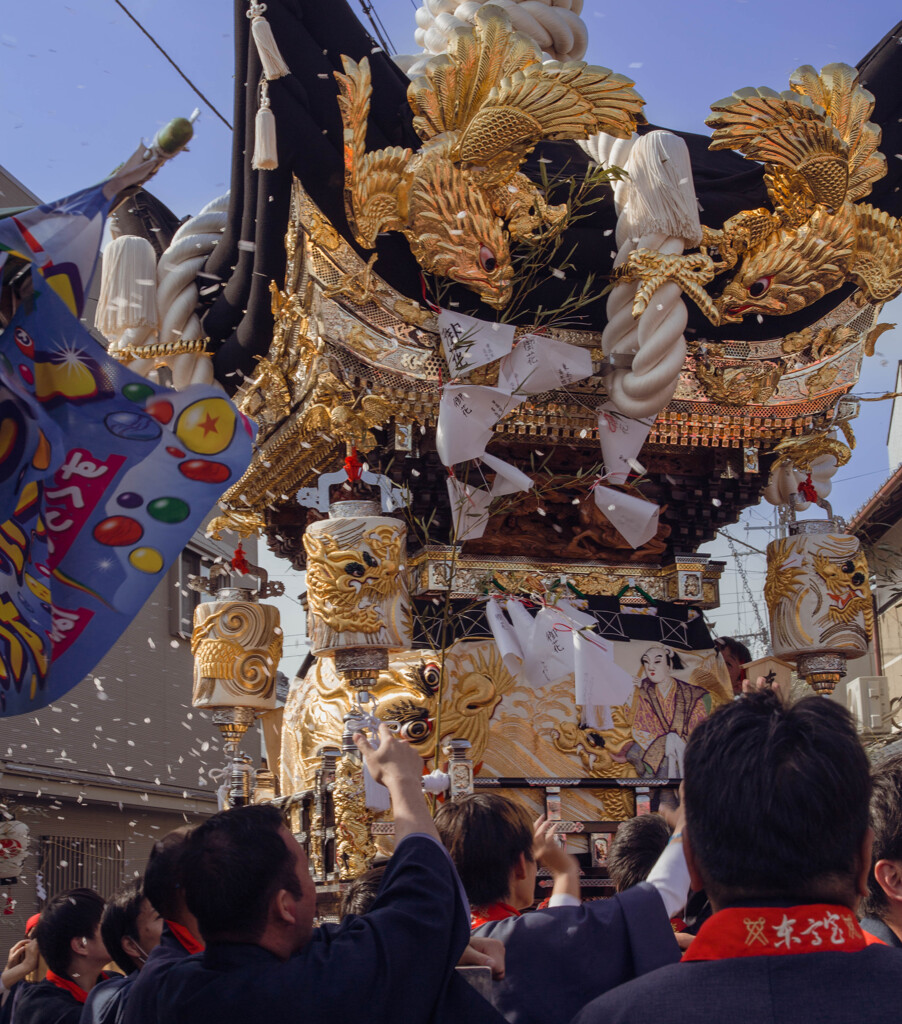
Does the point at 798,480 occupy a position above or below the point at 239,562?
above

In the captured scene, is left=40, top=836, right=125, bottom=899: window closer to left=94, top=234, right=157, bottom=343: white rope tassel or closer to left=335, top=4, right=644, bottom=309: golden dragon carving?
left=94, top=234, right=157, bottom=343: white rope tassel

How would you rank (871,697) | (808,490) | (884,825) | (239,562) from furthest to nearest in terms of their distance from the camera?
(871,697) → (239,562) → (808,490) → (884,825)

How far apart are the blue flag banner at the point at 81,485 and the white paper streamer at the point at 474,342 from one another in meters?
2.64

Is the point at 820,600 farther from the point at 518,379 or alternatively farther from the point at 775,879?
the point at 775,879

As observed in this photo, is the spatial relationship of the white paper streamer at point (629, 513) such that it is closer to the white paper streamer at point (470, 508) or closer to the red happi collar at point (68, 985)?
the white paper streamer at point (470, 508)

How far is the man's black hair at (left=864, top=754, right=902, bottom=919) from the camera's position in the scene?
7.29ft

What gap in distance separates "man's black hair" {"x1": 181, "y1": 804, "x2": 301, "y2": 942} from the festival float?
2.78 m

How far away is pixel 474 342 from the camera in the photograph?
569 cm

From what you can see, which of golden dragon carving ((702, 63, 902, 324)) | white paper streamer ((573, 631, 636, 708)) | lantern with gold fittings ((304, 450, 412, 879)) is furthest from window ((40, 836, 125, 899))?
golden dragon carving ((702, 63, 902, 324))

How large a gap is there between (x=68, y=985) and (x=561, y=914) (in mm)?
1933

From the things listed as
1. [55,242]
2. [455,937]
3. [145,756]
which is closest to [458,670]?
[55,242]

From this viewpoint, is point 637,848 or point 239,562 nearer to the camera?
point 637,848

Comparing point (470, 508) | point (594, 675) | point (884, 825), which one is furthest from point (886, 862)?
point (470, 508)

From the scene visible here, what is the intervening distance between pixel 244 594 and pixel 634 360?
2681 millimetres
